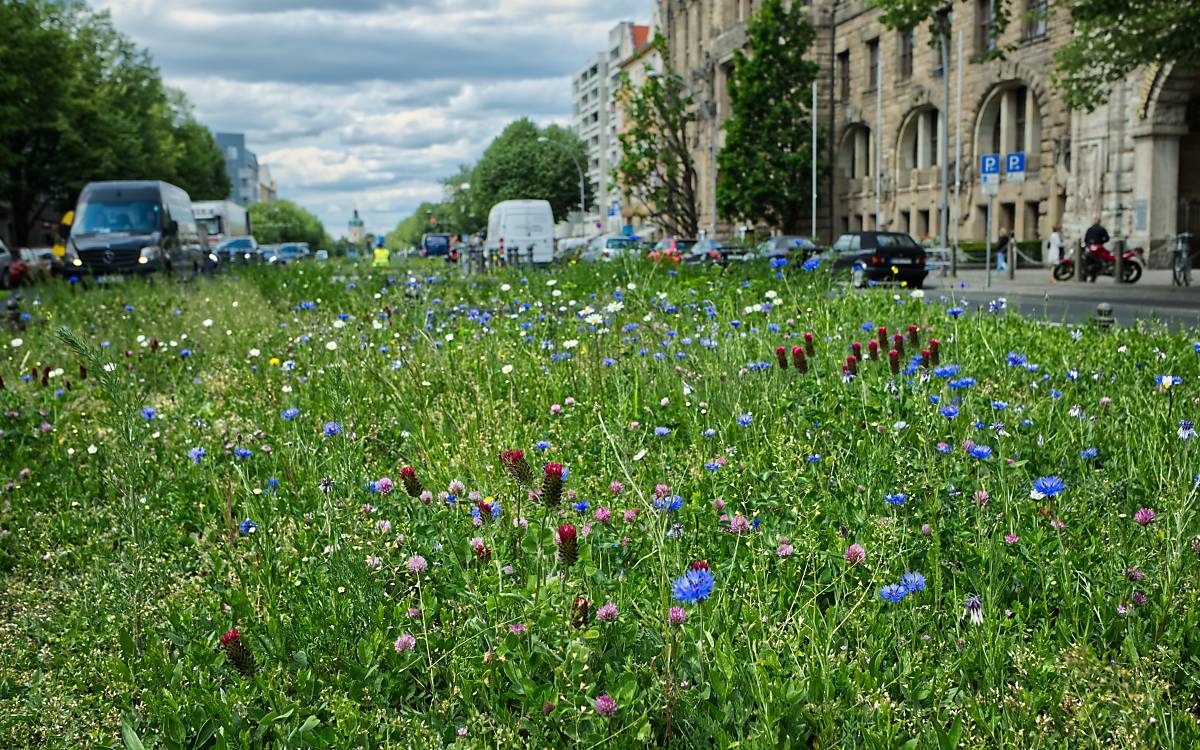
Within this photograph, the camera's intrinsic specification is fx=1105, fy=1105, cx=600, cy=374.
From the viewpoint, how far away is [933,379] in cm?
535

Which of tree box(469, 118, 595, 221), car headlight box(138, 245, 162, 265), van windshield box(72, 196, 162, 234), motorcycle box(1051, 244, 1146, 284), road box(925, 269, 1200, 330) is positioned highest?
tree box(469, 118, 595, 221)

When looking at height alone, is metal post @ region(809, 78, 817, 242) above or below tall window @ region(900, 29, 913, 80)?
below

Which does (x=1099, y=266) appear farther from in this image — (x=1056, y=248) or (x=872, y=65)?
(x=872, y=65)

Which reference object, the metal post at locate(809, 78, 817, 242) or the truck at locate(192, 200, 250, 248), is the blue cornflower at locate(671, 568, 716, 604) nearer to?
the metal post at locate(809, 78, 817, 242)

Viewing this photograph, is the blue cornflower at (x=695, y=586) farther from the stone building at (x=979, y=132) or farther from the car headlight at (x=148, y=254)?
the car headlight at (x=148, y=254)

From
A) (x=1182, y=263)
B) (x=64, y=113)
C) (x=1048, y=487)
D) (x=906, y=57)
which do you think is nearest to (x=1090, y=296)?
(x=1182, y=263)

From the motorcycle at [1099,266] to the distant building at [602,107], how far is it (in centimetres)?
7970

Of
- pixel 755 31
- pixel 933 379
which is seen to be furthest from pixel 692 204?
pixel 933 379

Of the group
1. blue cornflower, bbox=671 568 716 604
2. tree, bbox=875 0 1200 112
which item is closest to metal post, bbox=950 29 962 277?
tree, bbox=875 0 1200 112

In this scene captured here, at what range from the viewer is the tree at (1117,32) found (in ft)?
54.3

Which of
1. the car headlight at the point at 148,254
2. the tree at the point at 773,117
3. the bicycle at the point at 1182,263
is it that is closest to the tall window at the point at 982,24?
the tree at the point at 773,117

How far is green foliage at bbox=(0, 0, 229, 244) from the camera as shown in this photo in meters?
42.9

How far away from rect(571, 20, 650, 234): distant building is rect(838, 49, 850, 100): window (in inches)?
2159

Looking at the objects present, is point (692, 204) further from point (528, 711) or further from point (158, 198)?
point (528, 711)
